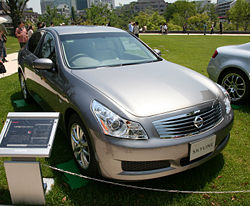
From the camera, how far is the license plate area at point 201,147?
2.39 meters

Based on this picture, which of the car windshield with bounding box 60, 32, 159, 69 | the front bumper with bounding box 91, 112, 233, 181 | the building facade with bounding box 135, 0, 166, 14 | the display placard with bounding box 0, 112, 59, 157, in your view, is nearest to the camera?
the display placard with bounding box 0, 112, 59, 157

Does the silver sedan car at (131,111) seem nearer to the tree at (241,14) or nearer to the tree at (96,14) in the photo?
the tree at (96,14)

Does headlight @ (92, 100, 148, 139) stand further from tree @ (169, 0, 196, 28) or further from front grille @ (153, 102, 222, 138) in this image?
tree @ (169, 0, 196, 28)

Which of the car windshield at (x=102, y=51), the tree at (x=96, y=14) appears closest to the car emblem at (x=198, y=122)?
the car windshield at (x=102, y=51)

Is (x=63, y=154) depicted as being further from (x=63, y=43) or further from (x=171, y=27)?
(x=171, y=27)

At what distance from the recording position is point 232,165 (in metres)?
3.13

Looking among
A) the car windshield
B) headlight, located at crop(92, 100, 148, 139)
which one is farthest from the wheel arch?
headlight, located at crop(92, 100, 148, 139)

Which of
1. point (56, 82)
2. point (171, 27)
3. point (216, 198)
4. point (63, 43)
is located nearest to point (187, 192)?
point (216, 198)

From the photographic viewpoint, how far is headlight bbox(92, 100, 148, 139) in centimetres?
229

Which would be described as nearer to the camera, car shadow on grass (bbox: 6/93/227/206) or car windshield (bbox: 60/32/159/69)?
car shadow on grass (bbox: 6/93/227/206)

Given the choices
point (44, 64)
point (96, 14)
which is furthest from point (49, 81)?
point (96, 14)

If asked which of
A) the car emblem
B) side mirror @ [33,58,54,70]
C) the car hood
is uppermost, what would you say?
side mirror @ [33,58,54,70]

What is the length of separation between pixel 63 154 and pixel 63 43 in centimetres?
155

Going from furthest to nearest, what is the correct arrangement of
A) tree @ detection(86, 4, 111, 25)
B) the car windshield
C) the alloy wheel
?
tree @ detection(86, 4, 111, 25), the alloy wheel, the car windshield
